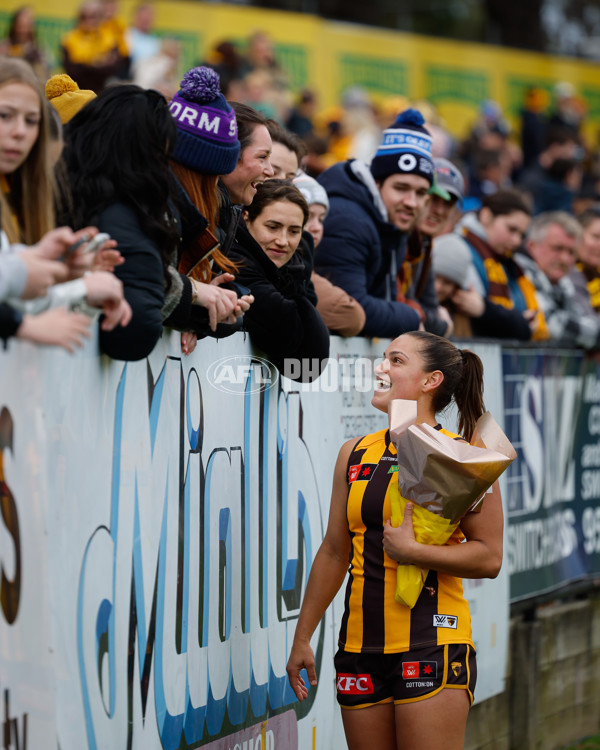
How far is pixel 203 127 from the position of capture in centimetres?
432

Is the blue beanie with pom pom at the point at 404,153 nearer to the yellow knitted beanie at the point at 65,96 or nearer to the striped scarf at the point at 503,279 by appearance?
the striped scarf at the point at 503,279

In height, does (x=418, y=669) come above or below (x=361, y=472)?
below

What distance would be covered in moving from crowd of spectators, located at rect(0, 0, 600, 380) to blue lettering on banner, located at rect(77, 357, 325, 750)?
0.99ft

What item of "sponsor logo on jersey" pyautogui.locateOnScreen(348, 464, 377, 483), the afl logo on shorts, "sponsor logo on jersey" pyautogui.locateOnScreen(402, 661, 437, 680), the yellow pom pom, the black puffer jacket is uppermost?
the yellow pom pom

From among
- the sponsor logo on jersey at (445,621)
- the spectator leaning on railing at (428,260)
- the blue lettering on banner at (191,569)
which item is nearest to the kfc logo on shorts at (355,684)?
the sponsor logo on jersey at (445,621)

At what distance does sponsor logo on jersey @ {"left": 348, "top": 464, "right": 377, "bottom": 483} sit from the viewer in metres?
4.45

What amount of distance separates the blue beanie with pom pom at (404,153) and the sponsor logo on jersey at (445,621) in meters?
2.88

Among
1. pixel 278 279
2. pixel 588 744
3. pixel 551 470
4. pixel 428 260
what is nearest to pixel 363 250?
pixel 428 260

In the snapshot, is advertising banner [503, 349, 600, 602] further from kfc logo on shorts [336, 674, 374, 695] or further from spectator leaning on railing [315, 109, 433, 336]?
kfc logo on shorts [336, 674, 374, 695]

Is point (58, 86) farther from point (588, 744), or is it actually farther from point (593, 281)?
point (593, 281)

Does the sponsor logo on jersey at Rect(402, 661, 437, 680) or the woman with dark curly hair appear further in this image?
the woman with dark curly hair

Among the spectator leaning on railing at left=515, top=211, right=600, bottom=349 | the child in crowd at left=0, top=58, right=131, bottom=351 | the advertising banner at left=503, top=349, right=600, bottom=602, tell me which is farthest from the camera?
the spectator leaning on railing at left=515, top=211, right=600, bottom=349

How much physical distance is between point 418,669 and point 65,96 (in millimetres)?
2420

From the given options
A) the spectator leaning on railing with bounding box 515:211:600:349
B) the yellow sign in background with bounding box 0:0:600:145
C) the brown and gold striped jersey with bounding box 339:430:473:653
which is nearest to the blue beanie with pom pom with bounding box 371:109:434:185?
the spectator leaning on railing with bounding box 515:211:600:349
